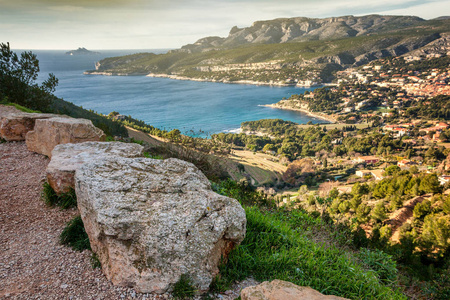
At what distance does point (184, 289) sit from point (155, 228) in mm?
676

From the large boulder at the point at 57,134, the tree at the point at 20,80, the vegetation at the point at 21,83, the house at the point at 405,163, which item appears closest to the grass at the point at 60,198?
the large boulder at the point at 57,134

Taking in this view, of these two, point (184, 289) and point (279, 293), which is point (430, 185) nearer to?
point (279, 293)

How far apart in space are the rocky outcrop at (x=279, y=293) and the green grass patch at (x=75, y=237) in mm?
2217

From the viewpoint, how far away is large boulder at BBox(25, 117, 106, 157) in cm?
614

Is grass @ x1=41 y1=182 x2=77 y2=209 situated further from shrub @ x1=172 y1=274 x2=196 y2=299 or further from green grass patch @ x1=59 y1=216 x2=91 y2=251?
shrub @ x1=172 y1=274 x2=196 y2=299

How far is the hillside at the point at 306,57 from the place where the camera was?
4272 inches

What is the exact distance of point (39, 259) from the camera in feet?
10.2

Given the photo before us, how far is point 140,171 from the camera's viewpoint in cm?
371

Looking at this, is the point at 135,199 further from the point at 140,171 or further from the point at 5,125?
the point at 5,125

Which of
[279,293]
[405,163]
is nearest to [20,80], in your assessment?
[279,293]

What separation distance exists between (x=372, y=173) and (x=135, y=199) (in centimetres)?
3319

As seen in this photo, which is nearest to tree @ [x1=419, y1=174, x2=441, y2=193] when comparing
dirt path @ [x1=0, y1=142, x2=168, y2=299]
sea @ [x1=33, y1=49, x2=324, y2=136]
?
dirt path @ [x1=0, y1=142, x2=168, y2=299]

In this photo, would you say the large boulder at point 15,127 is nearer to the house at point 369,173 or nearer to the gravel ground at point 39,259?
the gravel ground at point 39,259

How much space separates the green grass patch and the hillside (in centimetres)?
10786
